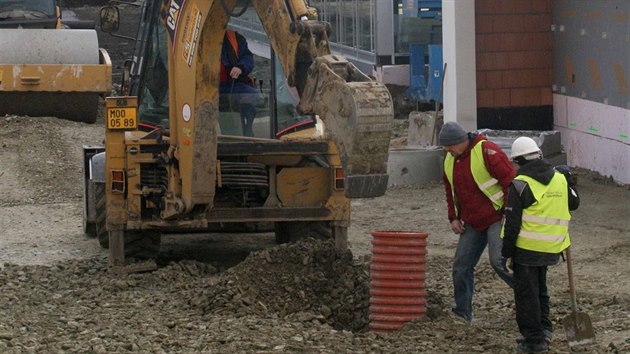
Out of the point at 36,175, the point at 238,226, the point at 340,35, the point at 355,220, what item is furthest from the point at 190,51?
the point at 340,35

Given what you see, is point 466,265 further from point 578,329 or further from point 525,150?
point 525,150

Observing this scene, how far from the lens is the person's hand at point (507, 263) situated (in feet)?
28.4

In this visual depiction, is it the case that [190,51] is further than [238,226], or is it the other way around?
[238,226]

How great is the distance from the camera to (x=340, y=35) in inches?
1002

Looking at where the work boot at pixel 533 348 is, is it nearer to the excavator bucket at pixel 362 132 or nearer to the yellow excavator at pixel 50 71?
the excavator bucket at pixel 362 132

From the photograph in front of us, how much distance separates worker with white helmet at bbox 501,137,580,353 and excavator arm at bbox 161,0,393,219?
3.60 ft

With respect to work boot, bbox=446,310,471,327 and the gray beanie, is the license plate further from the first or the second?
work boot, bbox=446,310,471,327

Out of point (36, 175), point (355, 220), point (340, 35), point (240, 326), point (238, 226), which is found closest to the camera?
point (240, 326)

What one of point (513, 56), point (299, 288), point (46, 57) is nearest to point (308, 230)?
point (299, 288)

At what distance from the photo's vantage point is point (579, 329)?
28.4 feet

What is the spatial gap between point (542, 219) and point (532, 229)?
0.09 m

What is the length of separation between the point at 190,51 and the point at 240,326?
7.53ft

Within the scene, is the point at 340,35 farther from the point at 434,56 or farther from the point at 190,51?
the point at 190,51

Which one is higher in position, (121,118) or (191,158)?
(121,118)
